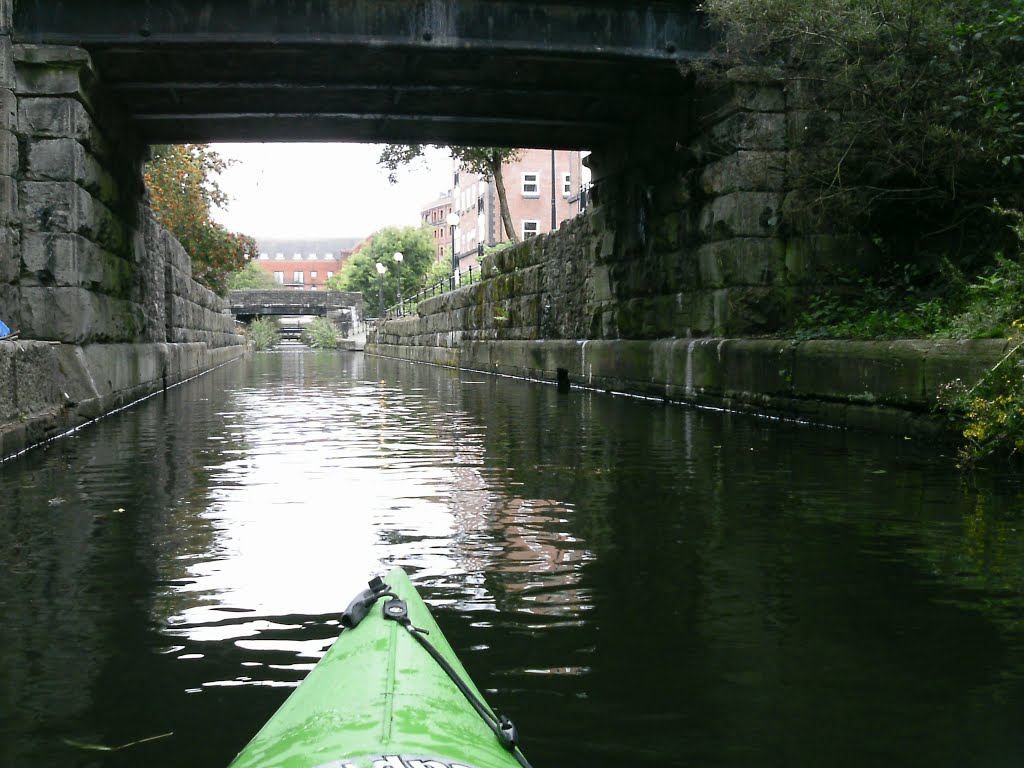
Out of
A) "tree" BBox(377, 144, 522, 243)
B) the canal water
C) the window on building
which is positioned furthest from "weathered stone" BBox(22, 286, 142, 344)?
the window on building

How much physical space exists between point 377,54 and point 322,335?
62.5m

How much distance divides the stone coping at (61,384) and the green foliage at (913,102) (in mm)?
7194

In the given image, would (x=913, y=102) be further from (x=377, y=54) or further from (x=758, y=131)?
(x=377, y=54)

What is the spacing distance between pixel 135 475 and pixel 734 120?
24.6 ft

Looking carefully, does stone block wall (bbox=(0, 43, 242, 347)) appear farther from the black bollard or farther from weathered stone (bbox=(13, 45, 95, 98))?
the black bollard

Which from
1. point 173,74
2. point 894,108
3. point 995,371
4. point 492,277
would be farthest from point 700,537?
point 492,277

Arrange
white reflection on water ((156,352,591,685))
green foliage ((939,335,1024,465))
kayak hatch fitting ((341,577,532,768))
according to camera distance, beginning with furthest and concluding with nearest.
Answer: green foliage ((939,335,1024,465)), white reflection on water ((156,352,591,685)), kayak hatch fitting ((341,577,532,768))

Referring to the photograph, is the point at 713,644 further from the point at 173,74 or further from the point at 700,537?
the point at 173,74

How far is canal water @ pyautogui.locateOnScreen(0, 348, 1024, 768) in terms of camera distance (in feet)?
8.88

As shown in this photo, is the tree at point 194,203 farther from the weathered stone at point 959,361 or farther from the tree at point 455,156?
the weathered stone at point 959,361

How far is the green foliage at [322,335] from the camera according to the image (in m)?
72.2

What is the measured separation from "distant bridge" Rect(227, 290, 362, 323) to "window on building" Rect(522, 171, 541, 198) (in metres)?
18.9

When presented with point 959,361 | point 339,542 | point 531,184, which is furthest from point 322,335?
point 339,542

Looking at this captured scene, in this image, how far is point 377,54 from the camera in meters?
11.6
